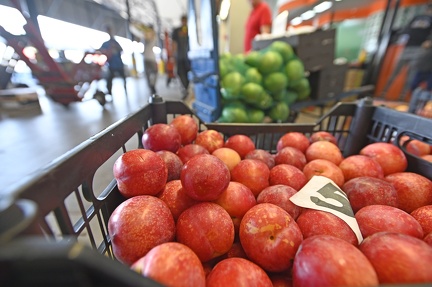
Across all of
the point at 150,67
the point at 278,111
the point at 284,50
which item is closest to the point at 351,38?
the point at 150,67

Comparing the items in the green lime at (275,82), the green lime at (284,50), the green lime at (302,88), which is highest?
the green lime at (284,50)

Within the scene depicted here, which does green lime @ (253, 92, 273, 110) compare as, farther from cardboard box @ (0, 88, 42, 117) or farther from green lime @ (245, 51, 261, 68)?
cardboard box @ (0, 88, 42, 117)

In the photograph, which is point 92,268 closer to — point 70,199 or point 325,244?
point 325,244

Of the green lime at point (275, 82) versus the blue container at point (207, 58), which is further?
the green lime at point (275, 82)

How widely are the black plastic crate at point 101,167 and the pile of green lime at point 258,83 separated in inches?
35.1

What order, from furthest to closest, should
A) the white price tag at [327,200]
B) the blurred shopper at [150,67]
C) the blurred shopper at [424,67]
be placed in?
the blurred shopper at [150,67]
the blurred shopper at [424,67]
the white price tag at [327,200]

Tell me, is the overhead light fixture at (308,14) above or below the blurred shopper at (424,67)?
above

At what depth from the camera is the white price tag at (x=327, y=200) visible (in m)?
0.58

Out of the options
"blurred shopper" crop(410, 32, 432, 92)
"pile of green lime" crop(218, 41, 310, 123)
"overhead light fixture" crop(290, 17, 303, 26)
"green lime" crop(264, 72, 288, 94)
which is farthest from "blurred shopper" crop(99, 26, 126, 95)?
"overhead light fixture" crop(290, 17, 303, 26)

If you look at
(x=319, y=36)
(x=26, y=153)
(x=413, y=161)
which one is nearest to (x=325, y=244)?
(x=413, y=161)

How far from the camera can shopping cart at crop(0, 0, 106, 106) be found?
3.35 m

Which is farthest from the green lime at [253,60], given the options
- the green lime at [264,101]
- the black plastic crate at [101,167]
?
the black plastic crate at [101,167]

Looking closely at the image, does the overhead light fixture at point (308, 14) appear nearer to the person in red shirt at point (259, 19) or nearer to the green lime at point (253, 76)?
the person in red shirt at point (259, 19)

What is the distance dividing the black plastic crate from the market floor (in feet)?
2.56
